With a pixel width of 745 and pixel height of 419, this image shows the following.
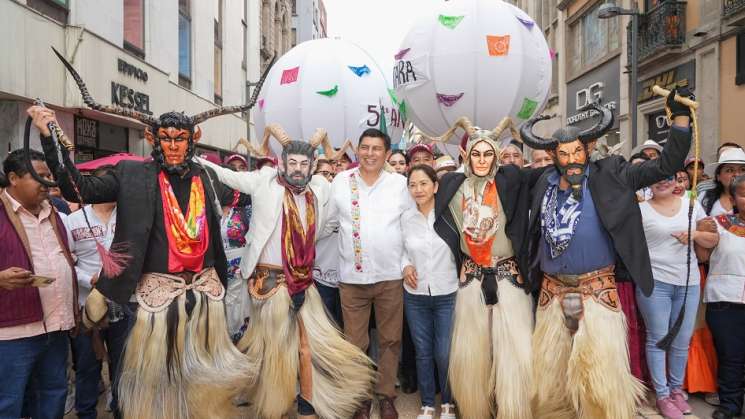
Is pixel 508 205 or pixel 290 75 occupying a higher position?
pixel 290 75

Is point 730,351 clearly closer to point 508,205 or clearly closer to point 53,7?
point 508,205

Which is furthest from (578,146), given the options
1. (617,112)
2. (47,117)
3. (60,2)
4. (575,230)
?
(617,112)

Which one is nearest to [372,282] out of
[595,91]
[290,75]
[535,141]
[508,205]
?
[508,205]

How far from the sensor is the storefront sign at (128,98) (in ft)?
36.4

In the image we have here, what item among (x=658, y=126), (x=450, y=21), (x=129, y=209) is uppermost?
(x=658, y=126)

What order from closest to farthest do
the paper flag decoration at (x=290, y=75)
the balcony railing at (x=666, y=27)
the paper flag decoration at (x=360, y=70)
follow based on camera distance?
the paper flag decoration at (x=290, y=75) < the paper flag decoration at (x=360, y=70) < the balcony railing at (x=666, y=27)

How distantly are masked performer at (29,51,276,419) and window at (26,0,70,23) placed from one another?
7.43m

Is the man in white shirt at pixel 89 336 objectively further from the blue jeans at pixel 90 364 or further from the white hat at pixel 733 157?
the white hat at pixel 733 157

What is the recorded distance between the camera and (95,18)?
411 inches

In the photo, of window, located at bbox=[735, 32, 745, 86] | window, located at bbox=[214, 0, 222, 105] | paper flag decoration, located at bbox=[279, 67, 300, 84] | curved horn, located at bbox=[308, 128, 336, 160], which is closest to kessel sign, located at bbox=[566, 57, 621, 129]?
window, located at bbox=[735, 32, 745, 86]

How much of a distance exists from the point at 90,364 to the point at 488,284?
104 inches

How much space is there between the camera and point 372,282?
12.2 feet

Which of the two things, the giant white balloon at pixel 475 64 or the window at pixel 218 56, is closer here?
the giant white balloon at pixel 475 64

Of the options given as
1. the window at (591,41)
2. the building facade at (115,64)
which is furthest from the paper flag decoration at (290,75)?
the window at (591,41)
